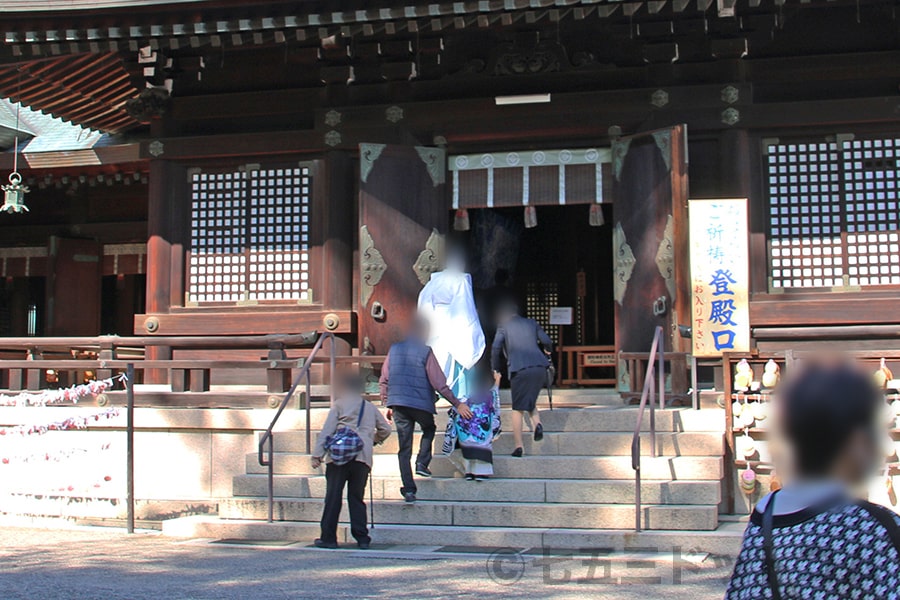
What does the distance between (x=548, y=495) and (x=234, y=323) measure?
4.94 meters

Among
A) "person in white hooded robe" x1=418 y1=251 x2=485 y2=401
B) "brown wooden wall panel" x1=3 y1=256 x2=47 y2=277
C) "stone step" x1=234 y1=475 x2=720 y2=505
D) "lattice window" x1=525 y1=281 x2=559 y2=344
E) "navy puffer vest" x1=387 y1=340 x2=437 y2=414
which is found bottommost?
"stone step" x1=234 y1=475 x2=720 y2=505

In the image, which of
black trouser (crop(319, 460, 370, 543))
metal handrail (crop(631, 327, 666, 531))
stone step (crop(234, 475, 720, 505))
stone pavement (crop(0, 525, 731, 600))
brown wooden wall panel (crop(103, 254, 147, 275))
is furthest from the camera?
brown wooden wall panel (crop(103, 254, 147, 275))

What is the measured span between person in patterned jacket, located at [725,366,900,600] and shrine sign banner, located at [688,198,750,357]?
6975 millimetres

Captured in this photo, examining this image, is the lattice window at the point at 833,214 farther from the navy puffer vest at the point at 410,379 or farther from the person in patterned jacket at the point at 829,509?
the person in patterned jacket at the point at 829,509

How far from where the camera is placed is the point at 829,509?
96.9 inches

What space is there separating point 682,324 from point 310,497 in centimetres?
399

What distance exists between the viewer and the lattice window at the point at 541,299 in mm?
16922

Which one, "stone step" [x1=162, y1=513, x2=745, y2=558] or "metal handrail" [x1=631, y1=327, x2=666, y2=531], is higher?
"metal handrail" [x1=631, y1=327, x2=666, y2=531]

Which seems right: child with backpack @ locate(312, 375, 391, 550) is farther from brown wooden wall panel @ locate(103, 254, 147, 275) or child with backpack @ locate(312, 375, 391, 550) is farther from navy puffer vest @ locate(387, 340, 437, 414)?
brown wooden wall panel @ locate(103, 254, 147, 275)

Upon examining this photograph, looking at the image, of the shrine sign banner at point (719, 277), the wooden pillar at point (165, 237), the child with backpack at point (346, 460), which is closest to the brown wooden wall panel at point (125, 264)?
the wooden pillar at point (165, 237)

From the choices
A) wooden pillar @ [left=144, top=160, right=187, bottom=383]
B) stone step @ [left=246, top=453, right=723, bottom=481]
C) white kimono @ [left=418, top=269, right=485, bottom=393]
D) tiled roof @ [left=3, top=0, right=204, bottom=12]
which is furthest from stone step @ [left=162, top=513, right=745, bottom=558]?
tiled roof @ [left=3, top=0, right=204, bottom=12]

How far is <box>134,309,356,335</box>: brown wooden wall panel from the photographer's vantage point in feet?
38.4

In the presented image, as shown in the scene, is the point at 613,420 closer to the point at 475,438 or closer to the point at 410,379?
the point at 475,438

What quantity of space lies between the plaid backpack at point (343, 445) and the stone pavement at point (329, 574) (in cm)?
70
